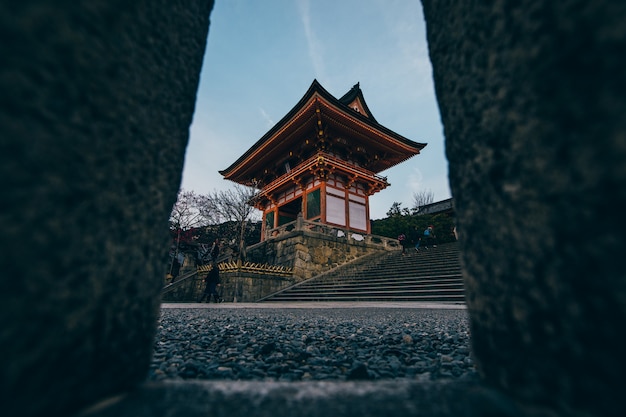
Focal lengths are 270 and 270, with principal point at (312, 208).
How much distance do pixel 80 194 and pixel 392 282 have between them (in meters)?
8.70

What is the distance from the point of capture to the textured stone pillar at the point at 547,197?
0.45 metres

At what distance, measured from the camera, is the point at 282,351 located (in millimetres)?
1788

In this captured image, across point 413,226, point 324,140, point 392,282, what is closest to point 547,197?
point 392,282

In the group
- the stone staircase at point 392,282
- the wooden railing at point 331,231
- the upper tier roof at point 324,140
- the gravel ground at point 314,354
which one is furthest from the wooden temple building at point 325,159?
the gravel ground at point 314,354

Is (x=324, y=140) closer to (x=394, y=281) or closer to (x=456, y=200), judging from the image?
(x=394, y=281)

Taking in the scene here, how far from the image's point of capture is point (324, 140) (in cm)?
1388

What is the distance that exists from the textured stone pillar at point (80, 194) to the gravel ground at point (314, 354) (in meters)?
0.75

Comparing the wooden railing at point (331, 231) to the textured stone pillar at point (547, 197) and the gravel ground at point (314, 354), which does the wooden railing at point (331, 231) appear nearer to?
the gravel ground at point (314, 354)

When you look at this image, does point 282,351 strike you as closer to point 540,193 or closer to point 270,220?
point 540,193

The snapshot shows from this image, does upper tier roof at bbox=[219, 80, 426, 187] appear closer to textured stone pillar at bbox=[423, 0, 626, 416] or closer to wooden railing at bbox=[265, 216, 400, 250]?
wooden railing at bbox=[265, 216, 400, 250]

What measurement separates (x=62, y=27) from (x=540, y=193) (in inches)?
40.9

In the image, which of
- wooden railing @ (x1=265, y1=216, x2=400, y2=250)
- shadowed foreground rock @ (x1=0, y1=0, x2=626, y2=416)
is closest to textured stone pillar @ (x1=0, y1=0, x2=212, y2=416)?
shadowed foreground rock @ (x1=0, y1=0, x2=626, y2=416)

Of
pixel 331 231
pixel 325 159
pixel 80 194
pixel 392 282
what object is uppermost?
pixel 325 159

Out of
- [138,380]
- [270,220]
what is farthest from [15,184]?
[270,220]
